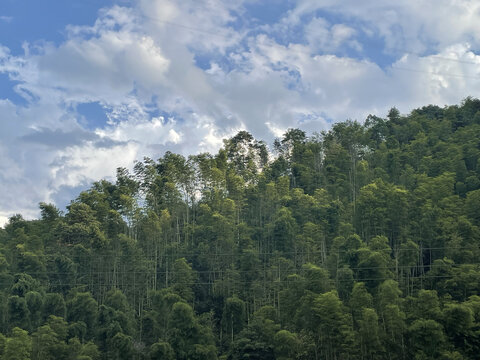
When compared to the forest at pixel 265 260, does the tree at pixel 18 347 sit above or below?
below

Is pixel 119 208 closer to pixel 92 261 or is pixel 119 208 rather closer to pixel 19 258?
pixel 92 261

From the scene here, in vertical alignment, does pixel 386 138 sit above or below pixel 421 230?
above

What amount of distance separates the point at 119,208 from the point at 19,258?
A: 9.06 m

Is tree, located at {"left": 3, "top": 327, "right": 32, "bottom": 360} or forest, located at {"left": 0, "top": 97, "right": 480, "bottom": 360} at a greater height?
forest, located at {"left": 0, "top": 97, "right": 480, "bottom": 360}

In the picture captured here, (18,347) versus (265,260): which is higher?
(265,260)

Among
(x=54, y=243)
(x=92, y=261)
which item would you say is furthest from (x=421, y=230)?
(x=54, y=243)

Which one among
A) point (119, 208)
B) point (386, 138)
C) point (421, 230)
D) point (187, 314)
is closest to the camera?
point (187, 314)

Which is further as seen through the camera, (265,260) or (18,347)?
(265,260)

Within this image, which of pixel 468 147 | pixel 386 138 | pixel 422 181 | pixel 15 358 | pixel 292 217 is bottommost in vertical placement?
pixel 15 358

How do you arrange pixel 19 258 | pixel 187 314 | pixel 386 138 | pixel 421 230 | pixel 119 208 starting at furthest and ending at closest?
pixel 386 138 < pixel 119 208 < pixel 19 258 < pixel 421 230 < pixel 187 314

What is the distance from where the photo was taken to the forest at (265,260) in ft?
87.8

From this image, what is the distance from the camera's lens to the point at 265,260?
37625 mm

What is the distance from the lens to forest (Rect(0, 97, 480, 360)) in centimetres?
2677

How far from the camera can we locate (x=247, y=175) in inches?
2032
